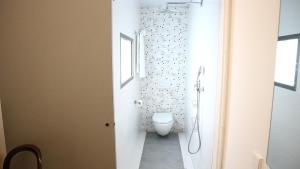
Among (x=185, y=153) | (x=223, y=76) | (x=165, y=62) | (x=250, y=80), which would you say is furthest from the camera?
(x=165, y=62)

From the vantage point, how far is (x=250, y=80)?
107cm

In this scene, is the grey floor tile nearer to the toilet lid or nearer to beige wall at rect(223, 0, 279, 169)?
the toilet lid

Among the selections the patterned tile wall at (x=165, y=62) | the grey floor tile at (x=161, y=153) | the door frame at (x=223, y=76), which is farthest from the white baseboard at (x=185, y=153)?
the door frame at (x=223, y=76)

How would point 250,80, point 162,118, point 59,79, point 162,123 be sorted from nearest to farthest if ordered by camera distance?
1. point 250,80
2. point 59,79
3. point 162,123
4. point 162,118

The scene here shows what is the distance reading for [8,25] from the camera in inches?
66.0

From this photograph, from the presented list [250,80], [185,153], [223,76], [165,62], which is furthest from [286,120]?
[165,62]

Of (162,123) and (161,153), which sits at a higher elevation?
(162,123)

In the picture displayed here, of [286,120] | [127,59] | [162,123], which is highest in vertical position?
[127,59]

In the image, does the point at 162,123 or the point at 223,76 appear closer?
the point at 223,76

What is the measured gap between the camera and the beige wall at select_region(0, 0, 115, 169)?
1.67 metres

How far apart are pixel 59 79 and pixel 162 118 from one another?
2267 mm

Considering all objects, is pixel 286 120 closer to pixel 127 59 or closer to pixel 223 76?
pixel 223 76

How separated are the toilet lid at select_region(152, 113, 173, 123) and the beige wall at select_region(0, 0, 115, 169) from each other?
1.80 meters

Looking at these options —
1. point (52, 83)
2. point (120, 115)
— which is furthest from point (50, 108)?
point (120, 115)
